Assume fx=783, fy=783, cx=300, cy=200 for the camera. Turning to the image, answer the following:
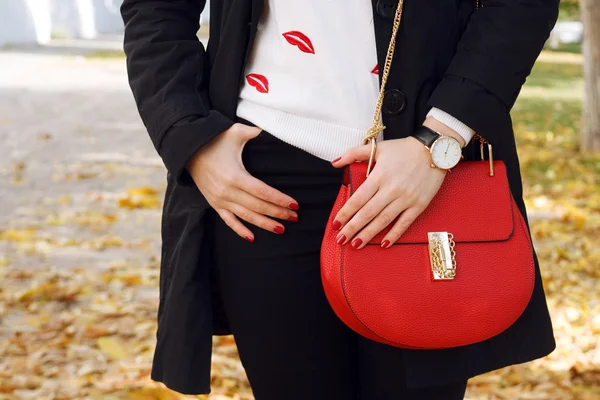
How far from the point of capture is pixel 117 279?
4449mm

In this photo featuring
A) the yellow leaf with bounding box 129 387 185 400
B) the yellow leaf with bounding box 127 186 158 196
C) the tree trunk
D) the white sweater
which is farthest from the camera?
the tree trunk

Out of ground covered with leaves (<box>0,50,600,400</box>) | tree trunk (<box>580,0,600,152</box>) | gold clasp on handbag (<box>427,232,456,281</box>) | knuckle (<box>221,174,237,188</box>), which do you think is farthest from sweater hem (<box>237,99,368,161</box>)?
tree trunk (<box>580,0,600,152</box>)

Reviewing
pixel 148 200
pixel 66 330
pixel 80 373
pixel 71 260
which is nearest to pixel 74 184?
pixel 148 200

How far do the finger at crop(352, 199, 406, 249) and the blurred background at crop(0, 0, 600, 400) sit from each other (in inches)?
77.6

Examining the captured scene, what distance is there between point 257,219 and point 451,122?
15.3 inches

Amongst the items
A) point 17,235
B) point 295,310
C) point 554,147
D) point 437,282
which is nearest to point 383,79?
point 437,282

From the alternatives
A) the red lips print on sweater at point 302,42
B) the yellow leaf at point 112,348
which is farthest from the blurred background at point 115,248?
the red lips print on sweater at point 302,42

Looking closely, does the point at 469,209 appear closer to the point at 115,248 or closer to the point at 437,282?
the point at 437,282

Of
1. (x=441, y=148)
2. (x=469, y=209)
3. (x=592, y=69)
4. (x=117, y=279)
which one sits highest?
(x=441, y=148)

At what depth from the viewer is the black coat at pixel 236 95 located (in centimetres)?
131

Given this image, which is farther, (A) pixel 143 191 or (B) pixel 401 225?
(A) pixel 143 191

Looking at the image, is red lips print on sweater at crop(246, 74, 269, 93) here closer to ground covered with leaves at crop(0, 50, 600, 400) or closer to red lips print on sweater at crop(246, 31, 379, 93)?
red lips print on sweater at crop(246, 31, 379, 93)

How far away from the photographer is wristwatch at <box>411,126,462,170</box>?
4.22ft

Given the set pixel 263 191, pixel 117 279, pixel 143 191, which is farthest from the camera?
pixel 143 191
